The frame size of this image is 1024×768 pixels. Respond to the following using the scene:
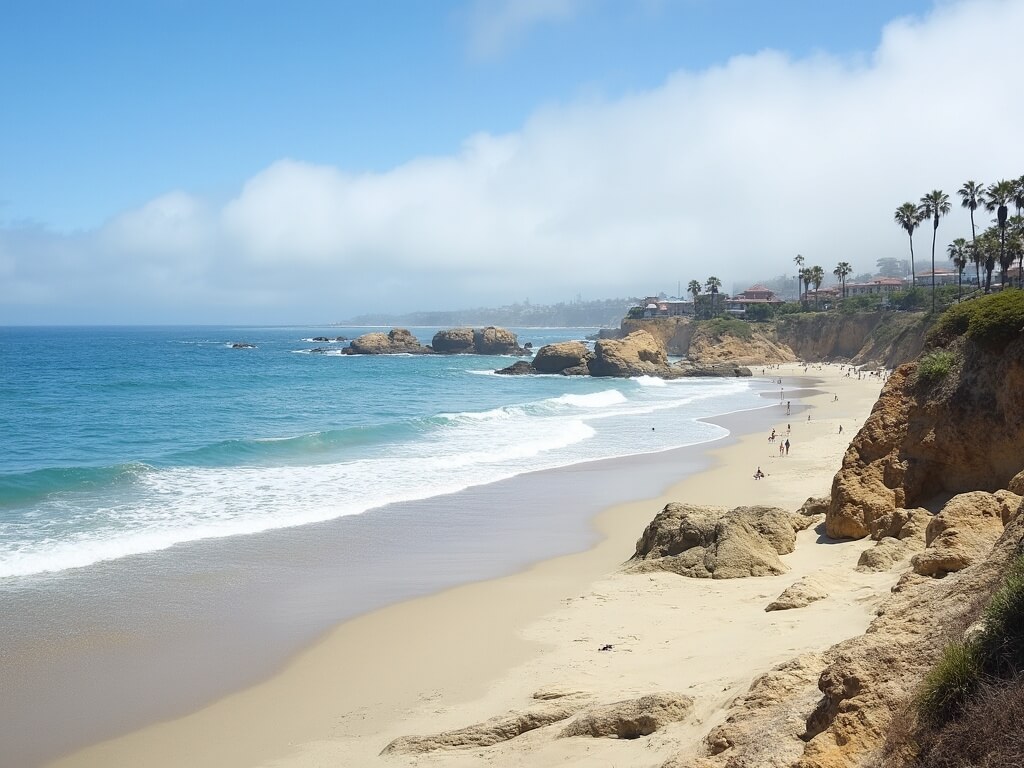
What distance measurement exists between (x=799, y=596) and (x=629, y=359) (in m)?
71.7

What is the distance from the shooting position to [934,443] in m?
14.8

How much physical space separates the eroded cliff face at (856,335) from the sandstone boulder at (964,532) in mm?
69461

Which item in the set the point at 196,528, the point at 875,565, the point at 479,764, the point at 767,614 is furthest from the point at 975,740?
the point at 196,528

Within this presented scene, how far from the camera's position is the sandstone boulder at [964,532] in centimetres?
953

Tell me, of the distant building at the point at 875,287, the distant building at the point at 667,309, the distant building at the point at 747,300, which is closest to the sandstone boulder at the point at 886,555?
the distant building at the point at 747,300

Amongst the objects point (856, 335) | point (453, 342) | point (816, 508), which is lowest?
point (816, 508)

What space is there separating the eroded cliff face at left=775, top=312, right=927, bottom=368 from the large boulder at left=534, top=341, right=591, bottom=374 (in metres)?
29.3

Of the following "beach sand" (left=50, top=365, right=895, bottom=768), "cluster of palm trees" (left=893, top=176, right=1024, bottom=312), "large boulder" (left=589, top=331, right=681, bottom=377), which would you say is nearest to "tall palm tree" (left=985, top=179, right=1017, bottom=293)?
"cluster of palm trees" (left=893, top=176, right=1024, bottom=312)

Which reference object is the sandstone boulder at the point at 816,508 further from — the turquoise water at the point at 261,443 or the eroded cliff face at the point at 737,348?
the eroded cliff face at the point at 737,348

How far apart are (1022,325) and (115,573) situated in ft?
55.9

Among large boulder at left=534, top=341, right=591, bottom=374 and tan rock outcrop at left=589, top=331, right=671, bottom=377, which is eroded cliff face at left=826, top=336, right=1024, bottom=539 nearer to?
tan rock outcrop at left=589, top=331, right=671, bottom=377

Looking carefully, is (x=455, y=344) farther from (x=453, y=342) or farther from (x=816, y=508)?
(x=816, y=508)

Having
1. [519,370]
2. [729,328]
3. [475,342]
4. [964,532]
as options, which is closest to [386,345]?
[475,342]

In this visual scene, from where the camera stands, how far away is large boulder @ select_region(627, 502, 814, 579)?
46.2 ft
